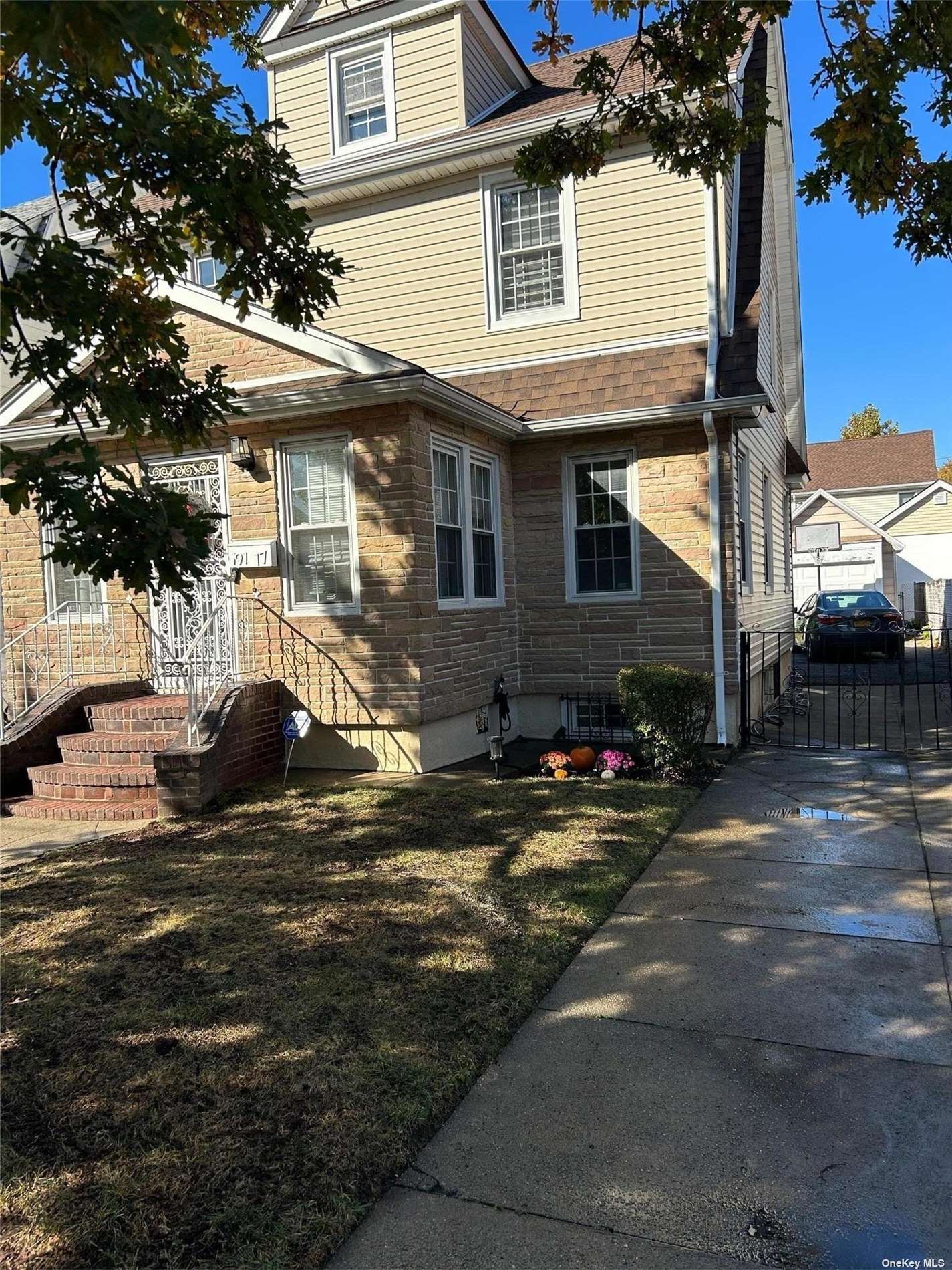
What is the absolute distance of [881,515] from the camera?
Result: 38.8 metres

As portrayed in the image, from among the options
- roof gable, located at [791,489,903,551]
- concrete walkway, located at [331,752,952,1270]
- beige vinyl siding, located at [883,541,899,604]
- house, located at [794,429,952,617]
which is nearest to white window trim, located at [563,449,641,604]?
concrete walkway, located at [331,752,952,1270]

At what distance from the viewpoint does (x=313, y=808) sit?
734 cm

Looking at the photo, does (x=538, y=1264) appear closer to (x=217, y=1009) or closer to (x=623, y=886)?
(x=217, y=1009)

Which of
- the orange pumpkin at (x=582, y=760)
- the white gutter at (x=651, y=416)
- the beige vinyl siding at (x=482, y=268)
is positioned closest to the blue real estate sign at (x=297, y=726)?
the orange pumpkin at (x=582, y=760)

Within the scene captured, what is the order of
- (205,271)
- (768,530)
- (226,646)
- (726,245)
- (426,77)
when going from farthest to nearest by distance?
(768,530) → (205,271) → (426,77) → (726,245) → (226,646)

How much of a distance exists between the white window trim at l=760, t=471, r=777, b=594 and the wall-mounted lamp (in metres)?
7.36

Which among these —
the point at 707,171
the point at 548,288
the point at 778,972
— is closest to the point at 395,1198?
the point at 778,972

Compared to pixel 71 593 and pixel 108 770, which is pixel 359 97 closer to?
pixel 71 593

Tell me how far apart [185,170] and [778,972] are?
5283 mm

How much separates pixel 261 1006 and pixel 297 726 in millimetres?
4355

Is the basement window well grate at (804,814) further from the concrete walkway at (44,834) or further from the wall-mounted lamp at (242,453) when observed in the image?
the wall-mounted lamp at (242,453)

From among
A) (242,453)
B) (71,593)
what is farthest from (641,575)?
(71,593)

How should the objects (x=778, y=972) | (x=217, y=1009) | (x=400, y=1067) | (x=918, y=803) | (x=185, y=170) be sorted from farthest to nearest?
(x=918, y=803) → (x=185, y=170) → (x=778, y=972) → (x=217, y=1009) → (x=400, y=1067)

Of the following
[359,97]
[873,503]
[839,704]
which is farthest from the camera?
[873,503]
